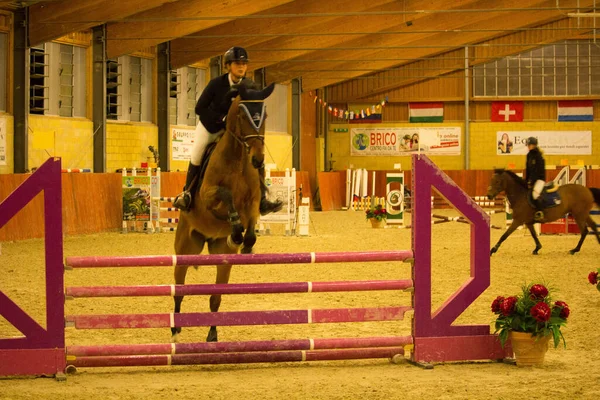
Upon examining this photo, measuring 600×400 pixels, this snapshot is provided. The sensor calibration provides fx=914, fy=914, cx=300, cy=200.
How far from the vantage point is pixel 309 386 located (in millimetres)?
5477

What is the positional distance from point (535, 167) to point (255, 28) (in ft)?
36.8

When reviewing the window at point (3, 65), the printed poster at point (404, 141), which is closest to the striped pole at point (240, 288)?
the window at point (3, 65)

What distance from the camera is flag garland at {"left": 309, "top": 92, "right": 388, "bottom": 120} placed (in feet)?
114

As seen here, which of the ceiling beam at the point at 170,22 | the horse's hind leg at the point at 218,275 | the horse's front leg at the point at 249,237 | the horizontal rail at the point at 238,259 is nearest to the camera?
the horizontal rail at the point at 238,259

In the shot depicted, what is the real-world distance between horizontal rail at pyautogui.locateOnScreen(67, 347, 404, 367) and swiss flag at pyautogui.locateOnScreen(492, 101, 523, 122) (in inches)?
1158

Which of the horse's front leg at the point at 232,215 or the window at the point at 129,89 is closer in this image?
the horse's front leg at the point at 232,215

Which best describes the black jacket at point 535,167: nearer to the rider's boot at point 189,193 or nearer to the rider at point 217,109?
the rider at point 217,109

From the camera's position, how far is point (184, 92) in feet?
85.6

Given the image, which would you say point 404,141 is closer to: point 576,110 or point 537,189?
point 576,110

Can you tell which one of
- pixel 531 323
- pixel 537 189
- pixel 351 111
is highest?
pixel 351 111

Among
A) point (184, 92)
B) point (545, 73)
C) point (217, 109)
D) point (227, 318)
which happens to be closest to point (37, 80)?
point (184, 92)

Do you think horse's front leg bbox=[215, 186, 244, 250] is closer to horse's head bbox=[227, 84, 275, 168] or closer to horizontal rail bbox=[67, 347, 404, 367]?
horse's head bbox=[227, 84, 275, 168]

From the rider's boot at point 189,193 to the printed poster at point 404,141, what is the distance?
90.0 feet

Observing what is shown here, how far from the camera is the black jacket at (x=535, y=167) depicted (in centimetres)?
1440
